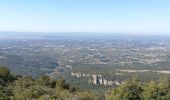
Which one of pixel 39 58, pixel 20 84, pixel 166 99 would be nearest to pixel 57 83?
pixel 20 84

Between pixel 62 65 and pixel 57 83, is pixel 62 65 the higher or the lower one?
the lower one

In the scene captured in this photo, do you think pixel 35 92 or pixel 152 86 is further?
pixel 152 86

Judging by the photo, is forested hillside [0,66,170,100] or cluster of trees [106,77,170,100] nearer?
forested hillside [0,66,170,100]

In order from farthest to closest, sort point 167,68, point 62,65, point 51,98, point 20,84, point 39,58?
point 39,58 < point 62,65 < point 167,68 < point 20,84 < point 51,98

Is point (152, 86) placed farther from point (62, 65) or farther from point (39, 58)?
point (39, 58)

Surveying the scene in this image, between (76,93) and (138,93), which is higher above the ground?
(76,93)

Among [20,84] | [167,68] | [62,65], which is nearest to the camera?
[20,84]

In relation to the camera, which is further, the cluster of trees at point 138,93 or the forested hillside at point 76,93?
the cluster of trees at point 138,93

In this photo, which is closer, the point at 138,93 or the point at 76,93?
the point at 76,93

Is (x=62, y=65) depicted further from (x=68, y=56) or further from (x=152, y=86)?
(x=152, y=86)
